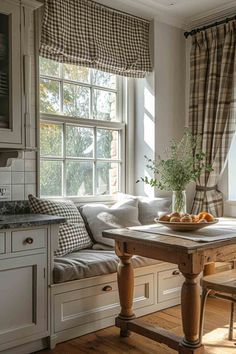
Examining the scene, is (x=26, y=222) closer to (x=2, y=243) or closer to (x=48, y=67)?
(x=2, y=243)

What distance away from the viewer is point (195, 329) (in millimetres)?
2127

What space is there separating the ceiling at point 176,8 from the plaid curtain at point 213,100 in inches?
6.6

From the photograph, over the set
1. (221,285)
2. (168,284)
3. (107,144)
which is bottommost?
(168,284)

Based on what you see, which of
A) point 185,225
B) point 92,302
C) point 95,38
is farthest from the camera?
point 95,38

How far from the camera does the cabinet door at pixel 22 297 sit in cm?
218

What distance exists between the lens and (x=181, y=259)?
2109 mm

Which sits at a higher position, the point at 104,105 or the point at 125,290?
the point at 104,105

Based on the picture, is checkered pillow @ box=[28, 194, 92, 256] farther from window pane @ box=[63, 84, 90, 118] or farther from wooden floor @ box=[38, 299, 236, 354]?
window pane @ box=[63, 84, 90, 118]

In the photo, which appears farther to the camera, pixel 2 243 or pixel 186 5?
pixel 186 5

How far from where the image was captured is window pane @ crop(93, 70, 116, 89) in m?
3.48

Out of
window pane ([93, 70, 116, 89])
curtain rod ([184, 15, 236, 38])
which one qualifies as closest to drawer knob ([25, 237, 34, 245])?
window pane ([93, 70, 116, 89])

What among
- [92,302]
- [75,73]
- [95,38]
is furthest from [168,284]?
[95,38]

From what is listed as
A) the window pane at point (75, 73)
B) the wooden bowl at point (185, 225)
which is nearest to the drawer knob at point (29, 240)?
the wooden bowl at point (185, 225)

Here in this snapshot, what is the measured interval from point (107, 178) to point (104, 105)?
0.67m
